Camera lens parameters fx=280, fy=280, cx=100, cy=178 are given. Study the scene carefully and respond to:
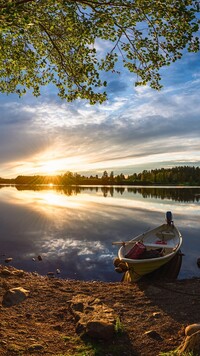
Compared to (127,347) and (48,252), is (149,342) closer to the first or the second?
(127,347)

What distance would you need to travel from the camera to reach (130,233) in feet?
110

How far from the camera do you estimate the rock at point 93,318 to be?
8.80m

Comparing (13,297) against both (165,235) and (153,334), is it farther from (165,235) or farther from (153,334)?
(165,235)

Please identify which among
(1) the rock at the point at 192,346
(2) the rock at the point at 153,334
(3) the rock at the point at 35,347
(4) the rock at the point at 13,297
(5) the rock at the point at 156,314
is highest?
(1) the rock at the point at 192,346

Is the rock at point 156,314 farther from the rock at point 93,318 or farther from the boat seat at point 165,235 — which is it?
the boat seat at point 165,235

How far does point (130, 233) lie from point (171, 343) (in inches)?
978

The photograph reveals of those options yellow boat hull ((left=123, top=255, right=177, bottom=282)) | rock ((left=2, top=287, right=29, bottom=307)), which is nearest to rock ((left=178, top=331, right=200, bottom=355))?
rock ((left=2, top=287, right=29, bottom=307))

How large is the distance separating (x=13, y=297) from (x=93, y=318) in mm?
4111

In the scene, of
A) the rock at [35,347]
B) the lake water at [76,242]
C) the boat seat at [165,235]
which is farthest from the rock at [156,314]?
the boat seat at [165,235]

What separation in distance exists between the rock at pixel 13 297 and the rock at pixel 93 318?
2.26 meters

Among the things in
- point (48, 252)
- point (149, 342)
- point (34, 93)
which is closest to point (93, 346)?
point (149, 342)

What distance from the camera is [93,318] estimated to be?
9.54 m

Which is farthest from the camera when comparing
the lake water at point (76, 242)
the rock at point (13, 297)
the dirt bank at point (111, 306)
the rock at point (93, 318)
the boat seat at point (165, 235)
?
the boat seat at point (165, 235)

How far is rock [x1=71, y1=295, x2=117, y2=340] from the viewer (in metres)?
8.80
